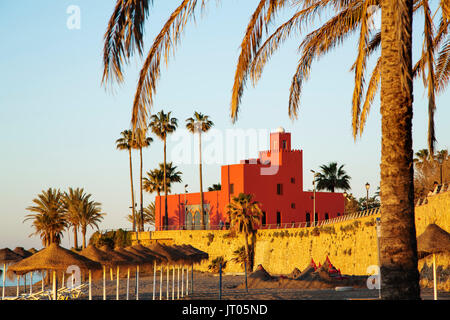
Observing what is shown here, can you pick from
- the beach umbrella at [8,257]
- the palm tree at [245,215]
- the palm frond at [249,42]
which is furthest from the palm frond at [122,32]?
the palm tree at [245,215]

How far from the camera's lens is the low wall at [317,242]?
26350 mm

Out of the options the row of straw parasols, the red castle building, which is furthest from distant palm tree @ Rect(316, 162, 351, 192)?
the row of straw parasols

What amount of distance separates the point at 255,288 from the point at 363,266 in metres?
9.54

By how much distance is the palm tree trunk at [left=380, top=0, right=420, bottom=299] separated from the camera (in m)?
6.85

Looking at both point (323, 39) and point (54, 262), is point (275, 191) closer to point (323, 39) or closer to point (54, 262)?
point (54, 262)

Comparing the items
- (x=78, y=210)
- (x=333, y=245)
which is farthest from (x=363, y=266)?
(x=78, y=210)

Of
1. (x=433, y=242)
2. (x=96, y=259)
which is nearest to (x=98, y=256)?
(x=96, y=259)

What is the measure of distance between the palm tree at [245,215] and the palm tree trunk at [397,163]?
4334 centimetres

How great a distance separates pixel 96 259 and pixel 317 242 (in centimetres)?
2656

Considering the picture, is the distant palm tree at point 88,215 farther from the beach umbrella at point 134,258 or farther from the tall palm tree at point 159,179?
the beach umbrella at point 134,258

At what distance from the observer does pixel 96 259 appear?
21266 millimetres

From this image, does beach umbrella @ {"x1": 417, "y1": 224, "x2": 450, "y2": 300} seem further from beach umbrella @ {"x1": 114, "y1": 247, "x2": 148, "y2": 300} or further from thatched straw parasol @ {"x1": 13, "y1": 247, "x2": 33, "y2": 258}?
thatched straw parasol @ {"x1": 13, "y1": 247, "x2": 33, "y2": 258}

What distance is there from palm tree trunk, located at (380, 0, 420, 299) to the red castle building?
4701cm

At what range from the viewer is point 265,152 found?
60094mm
